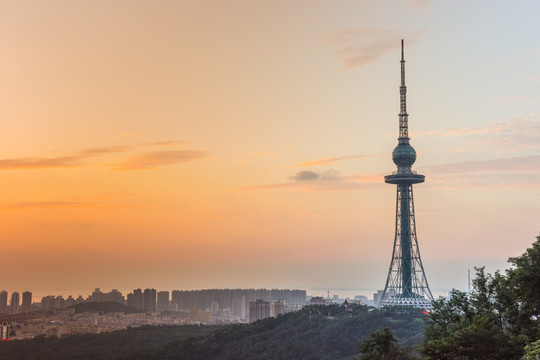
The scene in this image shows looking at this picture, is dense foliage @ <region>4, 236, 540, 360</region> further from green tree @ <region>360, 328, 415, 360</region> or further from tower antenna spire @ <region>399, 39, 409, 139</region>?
tower antenna spire @ <region>399, 39, 409, 139</region>

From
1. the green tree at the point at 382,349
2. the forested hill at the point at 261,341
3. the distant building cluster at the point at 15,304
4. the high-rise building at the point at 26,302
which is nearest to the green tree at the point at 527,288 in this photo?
the green tree at the point at 382,349

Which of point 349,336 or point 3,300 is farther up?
point 3,300

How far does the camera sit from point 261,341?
97.8 meters

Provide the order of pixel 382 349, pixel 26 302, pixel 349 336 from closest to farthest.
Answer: pixel 382 349 → pixel 349 336 → pixel 26 302

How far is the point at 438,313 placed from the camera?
36594 millimetres

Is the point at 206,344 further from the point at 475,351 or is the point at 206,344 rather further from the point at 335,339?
the point at 475,351

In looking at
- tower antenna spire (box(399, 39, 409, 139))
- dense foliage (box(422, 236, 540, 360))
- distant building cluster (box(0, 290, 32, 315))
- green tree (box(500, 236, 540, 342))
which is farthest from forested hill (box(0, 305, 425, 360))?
distant building cluster (box(0, 290, 32, 315))

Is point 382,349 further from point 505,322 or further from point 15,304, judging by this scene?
point 15,304

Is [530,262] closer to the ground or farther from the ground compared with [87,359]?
farther from the ground

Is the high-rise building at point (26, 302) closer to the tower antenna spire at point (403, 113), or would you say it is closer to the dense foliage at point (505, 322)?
the tower antenna spire at point (403, 113)

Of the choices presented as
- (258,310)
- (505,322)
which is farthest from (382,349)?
(258,310)

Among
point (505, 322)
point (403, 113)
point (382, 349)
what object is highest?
point (403, 113)

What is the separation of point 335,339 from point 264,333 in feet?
36.7

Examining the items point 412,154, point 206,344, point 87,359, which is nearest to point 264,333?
point 206,344
